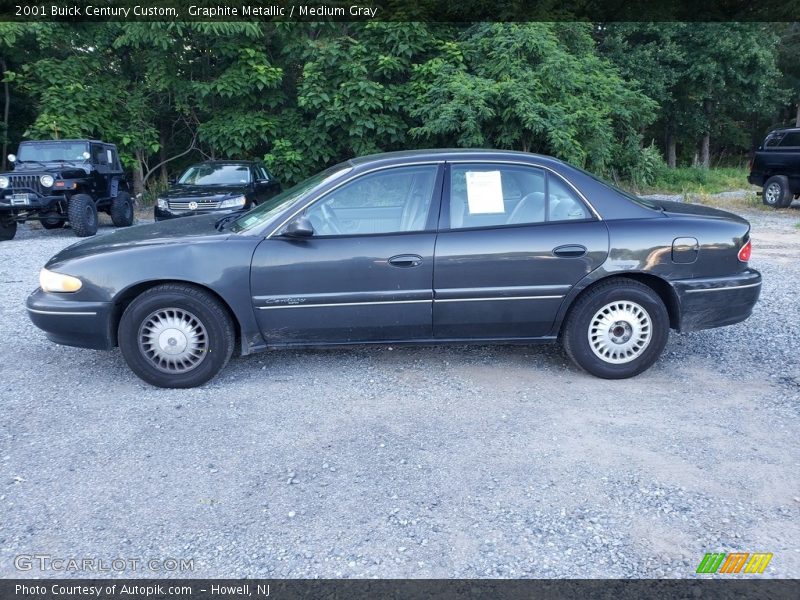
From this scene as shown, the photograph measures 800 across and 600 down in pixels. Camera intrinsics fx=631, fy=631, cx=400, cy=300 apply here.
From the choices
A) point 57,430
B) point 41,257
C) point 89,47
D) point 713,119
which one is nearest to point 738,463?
point 57,430

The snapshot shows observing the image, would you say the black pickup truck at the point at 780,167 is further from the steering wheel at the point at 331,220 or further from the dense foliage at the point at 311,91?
the steering wheel at the point at 331,220

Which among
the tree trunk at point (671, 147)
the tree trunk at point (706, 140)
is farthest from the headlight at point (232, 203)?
the tree trunk at point (671, 147)

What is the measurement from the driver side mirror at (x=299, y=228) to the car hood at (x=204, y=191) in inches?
280

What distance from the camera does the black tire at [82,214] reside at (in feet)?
37.4

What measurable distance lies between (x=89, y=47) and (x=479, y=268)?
627 inches

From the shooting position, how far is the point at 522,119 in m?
13.8

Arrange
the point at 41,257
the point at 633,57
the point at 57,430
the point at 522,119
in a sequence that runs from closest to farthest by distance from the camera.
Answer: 1. the point at 57,430
2. the point at 41,257
3. the point at 522,119
4. the point at 633,57

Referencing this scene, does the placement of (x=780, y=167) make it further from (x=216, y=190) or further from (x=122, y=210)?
(x=122, y=210)

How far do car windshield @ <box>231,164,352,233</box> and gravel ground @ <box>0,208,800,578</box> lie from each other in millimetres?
1058

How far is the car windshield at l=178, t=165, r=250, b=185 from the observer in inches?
460

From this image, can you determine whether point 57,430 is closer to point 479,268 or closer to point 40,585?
point 40,585

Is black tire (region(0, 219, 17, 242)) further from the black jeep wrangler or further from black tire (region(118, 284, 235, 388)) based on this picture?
black tire (region(118, 284, 235, 388))

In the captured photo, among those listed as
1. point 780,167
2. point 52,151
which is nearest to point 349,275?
point 52,151

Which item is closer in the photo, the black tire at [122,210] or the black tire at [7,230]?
the black tire at [7,230]
